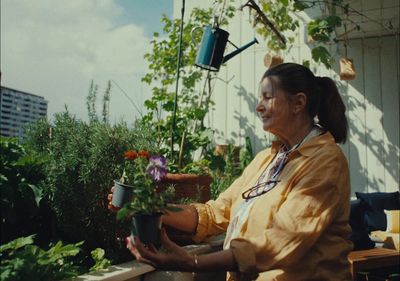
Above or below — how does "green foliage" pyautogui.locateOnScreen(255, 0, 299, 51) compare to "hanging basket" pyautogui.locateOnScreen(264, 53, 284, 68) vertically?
above

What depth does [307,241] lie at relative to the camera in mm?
911

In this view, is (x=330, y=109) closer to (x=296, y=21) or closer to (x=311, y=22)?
(x=311, y=22)

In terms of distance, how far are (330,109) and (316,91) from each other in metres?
0.09

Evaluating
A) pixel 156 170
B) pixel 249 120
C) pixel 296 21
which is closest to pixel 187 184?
pixel 156 170

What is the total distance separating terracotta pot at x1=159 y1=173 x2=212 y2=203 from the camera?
1.78m

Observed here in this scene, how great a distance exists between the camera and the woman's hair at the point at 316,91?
1.18 metres

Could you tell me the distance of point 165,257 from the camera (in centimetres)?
84

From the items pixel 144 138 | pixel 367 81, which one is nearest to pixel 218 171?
pixel 144 138

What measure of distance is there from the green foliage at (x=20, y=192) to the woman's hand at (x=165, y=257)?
2.35 feet

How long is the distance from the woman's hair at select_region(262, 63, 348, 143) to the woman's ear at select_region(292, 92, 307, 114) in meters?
0.01

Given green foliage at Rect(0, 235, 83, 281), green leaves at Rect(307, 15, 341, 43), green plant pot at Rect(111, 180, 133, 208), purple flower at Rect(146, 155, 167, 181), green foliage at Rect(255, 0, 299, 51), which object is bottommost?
green foliage at Rect(0, 235, 83, 281)

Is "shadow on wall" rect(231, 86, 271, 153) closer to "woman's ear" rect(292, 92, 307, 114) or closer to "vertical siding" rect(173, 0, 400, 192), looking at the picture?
"vertical siding" rect(173, 0, 400, 192)

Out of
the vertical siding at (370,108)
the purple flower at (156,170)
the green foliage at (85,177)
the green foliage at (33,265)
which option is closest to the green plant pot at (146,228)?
the purple flower at (156,170)

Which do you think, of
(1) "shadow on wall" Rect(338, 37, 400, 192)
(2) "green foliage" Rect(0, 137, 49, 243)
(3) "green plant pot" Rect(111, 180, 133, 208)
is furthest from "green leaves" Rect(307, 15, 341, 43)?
(3) "green plant pot" Rect(111, 180, 133, 208)
